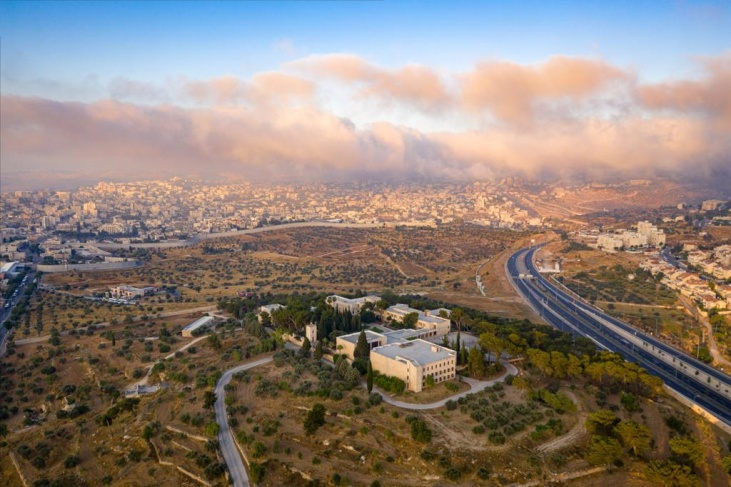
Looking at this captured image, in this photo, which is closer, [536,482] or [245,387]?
[536,482]

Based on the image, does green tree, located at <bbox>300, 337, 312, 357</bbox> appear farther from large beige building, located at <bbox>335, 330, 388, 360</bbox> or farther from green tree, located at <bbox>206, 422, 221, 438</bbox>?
green tree, located at <bbox>206, 422, 221, 438</bbox>

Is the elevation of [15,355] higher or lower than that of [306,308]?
lower

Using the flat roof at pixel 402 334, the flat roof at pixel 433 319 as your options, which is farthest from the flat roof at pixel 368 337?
the flat roof at pixel 433 319

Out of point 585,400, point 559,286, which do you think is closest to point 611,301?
point 559,286

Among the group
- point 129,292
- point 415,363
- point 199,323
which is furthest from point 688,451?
point 129,292

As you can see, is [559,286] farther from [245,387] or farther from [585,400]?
[245,387]

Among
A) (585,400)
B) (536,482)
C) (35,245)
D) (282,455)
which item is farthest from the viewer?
(35,245)

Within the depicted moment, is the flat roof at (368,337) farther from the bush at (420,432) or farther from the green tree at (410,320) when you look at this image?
the bush at (420,432)
